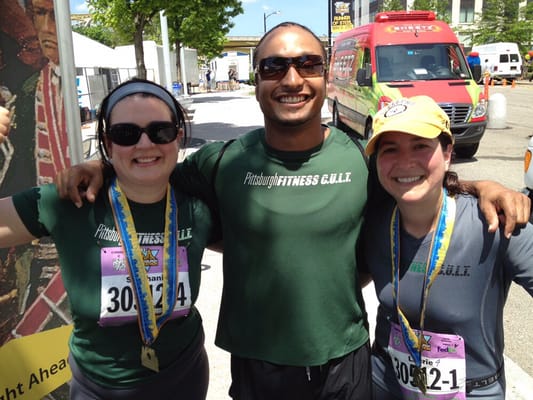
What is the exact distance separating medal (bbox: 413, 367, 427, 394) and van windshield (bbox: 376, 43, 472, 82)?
8.81 meters

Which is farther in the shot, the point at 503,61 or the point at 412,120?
the point at 503,61

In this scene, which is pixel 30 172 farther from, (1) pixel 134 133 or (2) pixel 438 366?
(2) pixel 438 366

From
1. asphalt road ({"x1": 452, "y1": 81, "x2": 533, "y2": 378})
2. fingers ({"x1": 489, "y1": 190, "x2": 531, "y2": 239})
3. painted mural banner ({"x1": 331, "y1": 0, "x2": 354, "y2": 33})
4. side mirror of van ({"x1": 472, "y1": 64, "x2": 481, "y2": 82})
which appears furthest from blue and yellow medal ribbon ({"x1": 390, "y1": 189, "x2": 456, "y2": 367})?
painted mural banner ({"x1": 331, "y1": 0, "x2": 354, "y2": 33})

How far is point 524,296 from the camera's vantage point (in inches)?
179

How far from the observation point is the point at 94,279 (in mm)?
1858

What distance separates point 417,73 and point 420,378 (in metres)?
9.14

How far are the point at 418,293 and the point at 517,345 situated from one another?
8.07 feet

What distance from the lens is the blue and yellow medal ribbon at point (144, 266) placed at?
6.14 ft

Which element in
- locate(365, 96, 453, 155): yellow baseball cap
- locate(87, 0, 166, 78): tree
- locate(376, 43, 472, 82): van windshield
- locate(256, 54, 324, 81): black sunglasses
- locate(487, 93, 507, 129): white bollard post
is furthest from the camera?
locate(487, 93, 507, 129): white bollard post

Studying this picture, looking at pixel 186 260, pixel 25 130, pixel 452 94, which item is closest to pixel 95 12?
pixel 452 94

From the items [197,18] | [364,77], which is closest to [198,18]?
[197,18]

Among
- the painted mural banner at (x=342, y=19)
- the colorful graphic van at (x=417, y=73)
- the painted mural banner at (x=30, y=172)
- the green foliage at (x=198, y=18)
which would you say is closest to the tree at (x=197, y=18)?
the green foliage at (x=198, y=18)

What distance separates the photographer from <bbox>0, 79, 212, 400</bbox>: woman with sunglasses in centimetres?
186

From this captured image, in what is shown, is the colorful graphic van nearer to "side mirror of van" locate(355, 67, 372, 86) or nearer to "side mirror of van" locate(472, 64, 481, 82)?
"side mirror of van" locate(355, 67, 372, 86)
